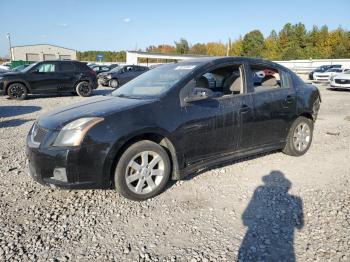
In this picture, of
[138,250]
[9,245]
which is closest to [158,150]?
[138,250]

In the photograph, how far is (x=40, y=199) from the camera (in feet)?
13.4

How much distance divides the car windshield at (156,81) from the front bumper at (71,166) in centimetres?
115

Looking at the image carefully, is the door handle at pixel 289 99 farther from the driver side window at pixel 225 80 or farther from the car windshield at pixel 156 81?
the car windshield at pixel 156 81

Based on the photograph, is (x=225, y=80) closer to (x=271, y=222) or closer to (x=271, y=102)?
(x=271, y=102)

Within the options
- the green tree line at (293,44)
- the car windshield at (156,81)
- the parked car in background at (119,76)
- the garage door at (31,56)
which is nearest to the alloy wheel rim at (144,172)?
the car windshield at (156,81)

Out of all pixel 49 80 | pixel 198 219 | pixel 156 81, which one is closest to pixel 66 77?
pixel 49 80

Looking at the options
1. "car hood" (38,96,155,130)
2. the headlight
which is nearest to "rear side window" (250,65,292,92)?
"car hood" (38,96,155,130)

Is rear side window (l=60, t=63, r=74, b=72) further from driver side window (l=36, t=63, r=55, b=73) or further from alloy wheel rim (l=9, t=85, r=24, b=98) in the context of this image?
alloy wheel rim (l=9, t=85, r=24, b=98)

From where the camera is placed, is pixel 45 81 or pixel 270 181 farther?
pixel 45 81

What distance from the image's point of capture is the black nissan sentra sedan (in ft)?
12.1

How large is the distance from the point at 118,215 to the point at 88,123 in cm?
108

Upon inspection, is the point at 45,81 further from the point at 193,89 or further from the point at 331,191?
the point at 331,191

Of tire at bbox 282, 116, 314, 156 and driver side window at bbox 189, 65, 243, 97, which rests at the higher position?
driver side window at bbox 189, 65, 243, 97

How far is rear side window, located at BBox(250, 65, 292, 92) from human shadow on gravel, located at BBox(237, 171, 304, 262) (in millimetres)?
1542
